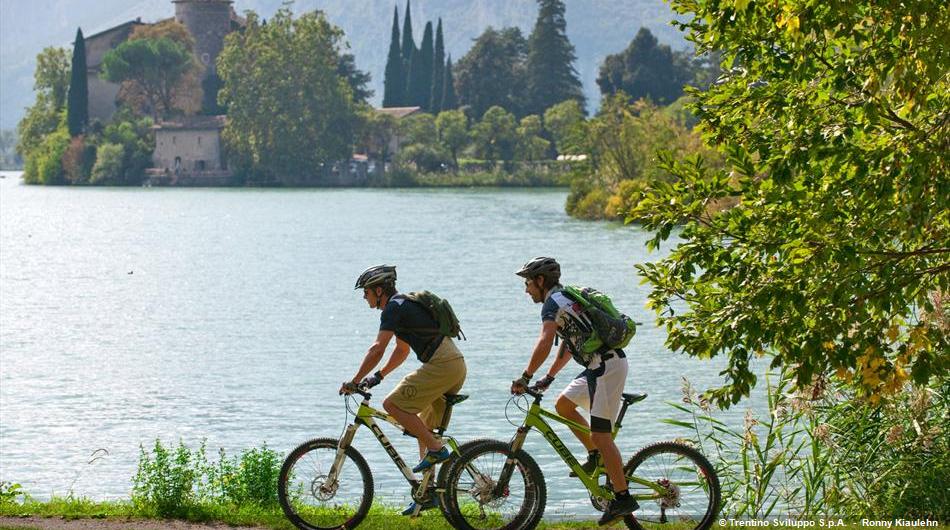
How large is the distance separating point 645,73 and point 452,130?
855 inches

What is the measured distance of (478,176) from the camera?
12862 cm

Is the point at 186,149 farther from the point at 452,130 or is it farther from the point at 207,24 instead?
the point at 207,24

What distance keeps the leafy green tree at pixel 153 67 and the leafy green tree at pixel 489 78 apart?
25.3 m

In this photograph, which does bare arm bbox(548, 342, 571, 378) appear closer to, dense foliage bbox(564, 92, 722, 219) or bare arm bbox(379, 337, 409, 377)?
bare arm bbox(379, 337, 409, 377)

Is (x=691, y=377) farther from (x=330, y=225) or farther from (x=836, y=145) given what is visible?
(x=330, y=225)

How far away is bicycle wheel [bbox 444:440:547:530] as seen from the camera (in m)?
9.20

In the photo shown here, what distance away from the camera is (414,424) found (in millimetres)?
9602

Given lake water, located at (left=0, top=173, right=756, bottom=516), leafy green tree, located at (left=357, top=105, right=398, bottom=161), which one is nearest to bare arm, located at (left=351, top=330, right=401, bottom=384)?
lake water, located at (left=0, top=173, right=756, bottom=516)

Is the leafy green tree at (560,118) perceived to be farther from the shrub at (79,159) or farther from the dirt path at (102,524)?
the dirt path at (102,524)

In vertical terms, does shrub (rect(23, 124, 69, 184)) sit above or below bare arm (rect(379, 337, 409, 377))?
below

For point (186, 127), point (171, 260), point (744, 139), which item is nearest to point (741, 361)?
point (744, 139)

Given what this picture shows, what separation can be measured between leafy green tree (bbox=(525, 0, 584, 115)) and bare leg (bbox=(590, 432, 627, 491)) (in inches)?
5462

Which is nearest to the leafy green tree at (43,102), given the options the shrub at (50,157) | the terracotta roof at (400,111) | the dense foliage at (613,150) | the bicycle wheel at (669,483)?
the shrub at (50,157)

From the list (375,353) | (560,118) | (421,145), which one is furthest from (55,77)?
(375,353)
